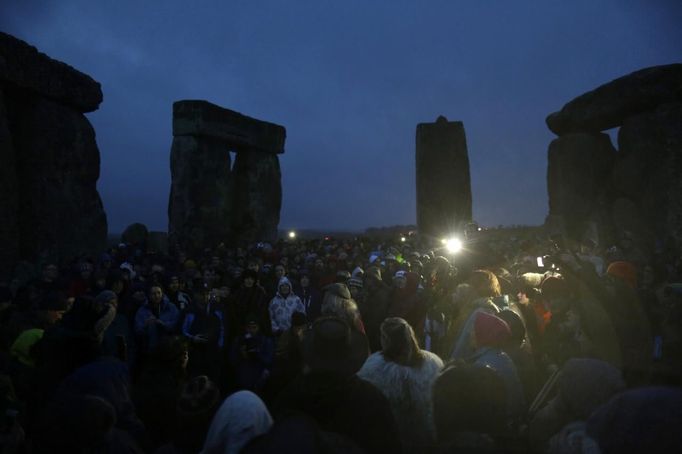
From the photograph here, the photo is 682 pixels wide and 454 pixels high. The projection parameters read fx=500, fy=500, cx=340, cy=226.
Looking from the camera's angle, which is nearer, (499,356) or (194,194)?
(499,356)

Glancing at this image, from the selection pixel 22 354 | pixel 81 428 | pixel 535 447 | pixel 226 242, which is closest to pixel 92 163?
pixel 226 242

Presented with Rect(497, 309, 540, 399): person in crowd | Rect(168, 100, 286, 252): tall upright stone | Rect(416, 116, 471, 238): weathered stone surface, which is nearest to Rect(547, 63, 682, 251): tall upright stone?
Rect(416, 116, 471, 238): weathered stone surface

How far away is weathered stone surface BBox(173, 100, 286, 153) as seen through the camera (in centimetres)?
1425

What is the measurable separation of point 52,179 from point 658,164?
45.2 ft

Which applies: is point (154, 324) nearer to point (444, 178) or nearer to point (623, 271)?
point (623, 271)

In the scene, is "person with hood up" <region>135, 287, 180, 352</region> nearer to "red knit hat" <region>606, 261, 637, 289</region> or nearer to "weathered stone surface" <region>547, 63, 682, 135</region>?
"red knit hat" <region>606, 261, 637, 289</region>

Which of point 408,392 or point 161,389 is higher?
point 408,392

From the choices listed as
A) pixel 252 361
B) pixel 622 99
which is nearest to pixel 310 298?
pixel 252 361

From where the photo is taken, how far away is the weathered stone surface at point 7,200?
844 centimetres

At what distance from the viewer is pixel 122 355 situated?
3.61 m

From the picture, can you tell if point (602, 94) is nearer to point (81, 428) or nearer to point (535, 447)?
point (535, 447)

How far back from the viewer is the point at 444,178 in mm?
15203

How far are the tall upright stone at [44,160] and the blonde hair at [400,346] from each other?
8220 mm

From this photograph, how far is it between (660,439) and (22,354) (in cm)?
382
